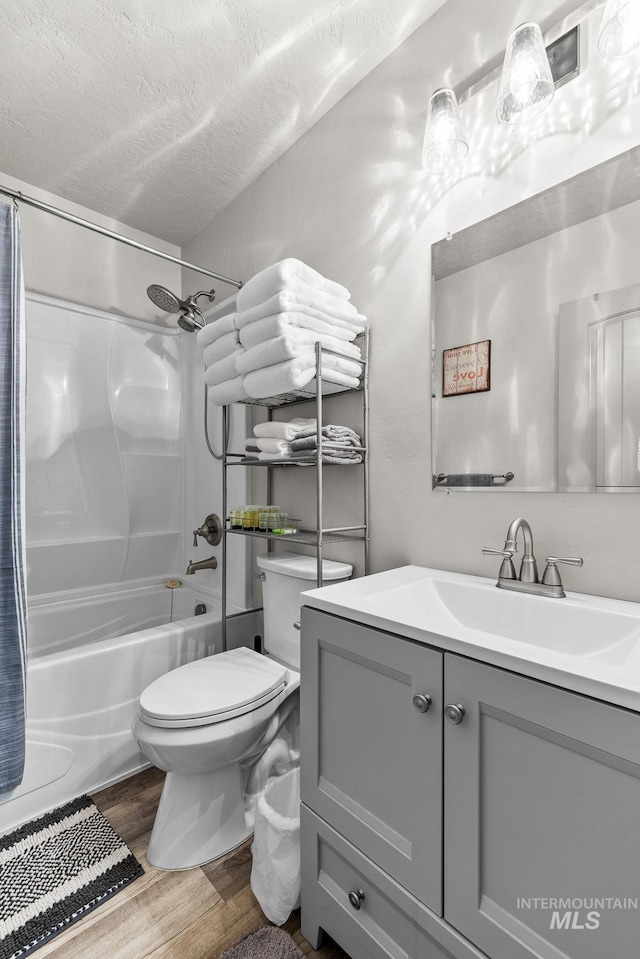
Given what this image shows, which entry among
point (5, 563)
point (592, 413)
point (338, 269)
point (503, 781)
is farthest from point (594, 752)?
point (338, 269)

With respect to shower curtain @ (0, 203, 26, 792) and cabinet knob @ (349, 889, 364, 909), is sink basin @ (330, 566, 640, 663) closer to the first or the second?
cabinet knob @ (349, 889, 364, 909)

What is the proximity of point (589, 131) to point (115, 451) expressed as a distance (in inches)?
89.1

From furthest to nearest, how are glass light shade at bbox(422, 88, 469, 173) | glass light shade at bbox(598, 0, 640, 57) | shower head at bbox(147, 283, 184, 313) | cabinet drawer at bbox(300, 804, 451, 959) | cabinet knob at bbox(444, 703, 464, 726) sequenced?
shower head at bbox(147, 283, 184, 313) < glass light shade at bbox(422, 88, 469, 173) < glass light shade at bbox(598, 0, 640, 57) < cabinet drawer at bbox(300, 804, 451, 959) < cabinet knob at bbox(444, 703, 464, 726)

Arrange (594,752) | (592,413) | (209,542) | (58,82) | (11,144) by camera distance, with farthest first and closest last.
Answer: (209,542) → (11,144) → (58,82) → (592,413) → (594,752)

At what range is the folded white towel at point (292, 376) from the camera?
136 centimetres

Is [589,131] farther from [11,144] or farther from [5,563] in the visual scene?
[11,144]

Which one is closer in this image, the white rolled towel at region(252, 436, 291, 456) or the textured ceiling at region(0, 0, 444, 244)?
the textured ceiling at region(0, 0, 444, 244)

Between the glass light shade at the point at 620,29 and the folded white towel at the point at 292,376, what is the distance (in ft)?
3.02

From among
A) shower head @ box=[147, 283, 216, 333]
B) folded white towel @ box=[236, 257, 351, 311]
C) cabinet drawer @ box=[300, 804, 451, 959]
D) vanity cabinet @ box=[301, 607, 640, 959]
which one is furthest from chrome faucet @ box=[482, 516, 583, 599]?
shower head @ box=[147, 283, 216, 333]

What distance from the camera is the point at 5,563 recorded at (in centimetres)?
132

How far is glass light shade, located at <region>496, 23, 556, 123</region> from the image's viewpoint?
104cm

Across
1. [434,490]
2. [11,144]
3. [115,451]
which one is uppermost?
[11,144]

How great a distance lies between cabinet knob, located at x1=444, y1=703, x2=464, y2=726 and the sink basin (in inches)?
4.3

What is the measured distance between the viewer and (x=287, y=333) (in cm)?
134
